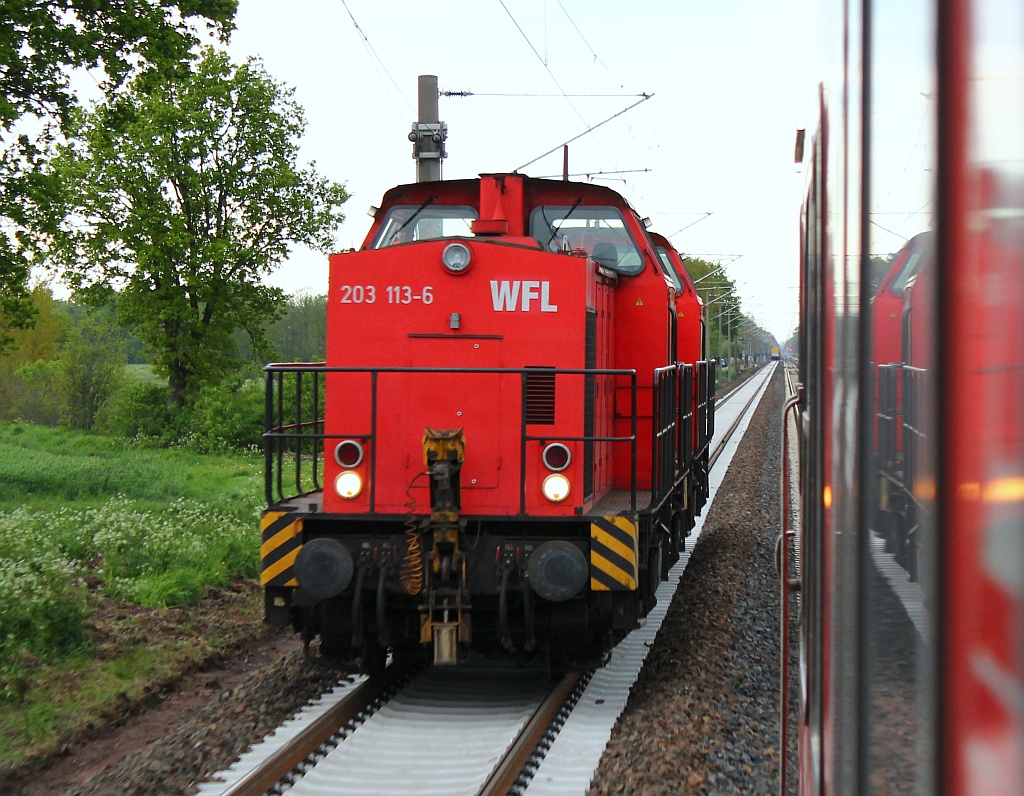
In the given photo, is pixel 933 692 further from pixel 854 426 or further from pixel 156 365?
pixel 156 365

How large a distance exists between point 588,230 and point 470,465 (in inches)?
79.5

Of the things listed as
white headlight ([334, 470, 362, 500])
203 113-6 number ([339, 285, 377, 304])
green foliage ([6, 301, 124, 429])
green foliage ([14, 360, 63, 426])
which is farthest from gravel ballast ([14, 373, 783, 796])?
green foliage ([14, 360, 63, 426])

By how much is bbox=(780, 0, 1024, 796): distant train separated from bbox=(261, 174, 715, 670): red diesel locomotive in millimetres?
4254

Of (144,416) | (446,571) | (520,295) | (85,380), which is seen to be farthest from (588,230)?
(85,380)

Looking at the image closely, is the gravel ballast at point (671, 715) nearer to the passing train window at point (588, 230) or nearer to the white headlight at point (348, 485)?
the white headlight at point (348, 485)

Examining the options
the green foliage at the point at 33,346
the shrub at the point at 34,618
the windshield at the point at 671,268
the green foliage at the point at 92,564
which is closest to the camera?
the shrub at the point at 34,618

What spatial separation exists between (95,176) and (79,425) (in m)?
9.95

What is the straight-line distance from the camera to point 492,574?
6039 millimetres

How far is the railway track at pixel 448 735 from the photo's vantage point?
16.5 ft

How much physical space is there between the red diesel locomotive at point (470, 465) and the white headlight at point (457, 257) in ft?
0.04

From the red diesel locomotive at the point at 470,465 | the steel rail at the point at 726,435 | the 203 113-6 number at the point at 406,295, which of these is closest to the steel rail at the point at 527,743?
the red diesel locomotive at the point at 470,465

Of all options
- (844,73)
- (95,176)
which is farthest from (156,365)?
(844,73)

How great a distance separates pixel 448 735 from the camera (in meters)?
5.86

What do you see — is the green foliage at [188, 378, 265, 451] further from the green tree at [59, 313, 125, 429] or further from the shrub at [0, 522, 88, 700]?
the shrub at [0, 522, 88, 700]
